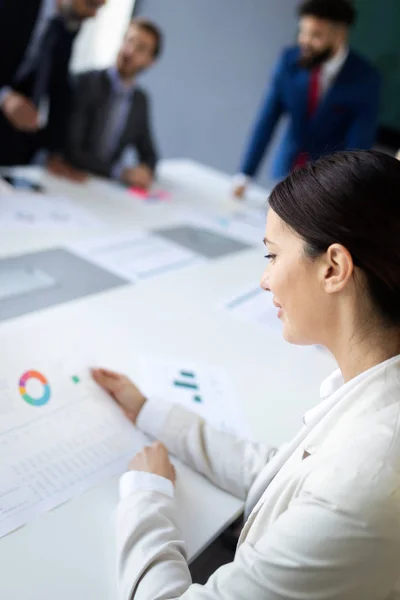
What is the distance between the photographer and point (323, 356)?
1377 mm

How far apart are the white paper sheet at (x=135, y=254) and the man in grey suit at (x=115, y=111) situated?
2.31 feet

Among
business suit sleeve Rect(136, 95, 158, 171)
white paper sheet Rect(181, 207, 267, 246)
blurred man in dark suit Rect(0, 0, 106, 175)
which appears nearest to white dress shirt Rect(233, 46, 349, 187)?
white paper sheet Rect(181, 207, 267, 246)

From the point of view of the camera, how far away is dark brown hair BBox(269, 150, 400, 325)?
26.0 inches

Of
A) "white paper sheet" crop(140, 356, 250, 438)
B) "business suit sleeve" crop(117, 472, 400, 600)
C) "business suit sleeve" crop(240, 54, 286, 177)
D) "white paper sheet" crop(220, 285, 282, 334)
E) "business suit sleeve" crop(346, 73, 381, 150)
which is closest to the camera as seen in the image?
"business suit sleeve" crop(117, 472, 400, 600)

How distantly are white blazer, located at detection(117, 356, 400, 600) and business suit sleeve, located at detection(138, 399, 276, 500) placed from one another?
135 millimetres

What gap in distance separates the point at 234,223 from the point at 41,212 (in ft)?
2.73

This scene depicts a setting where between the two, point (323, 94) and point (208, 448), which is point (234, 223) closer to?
point (323, 94)

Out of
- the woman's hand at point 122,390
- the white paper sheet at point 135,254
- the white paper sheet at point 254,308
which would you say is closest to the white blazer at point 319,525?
the woman's hand at point 122,390

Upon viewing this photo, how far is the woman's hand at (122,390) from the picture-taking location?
993mm

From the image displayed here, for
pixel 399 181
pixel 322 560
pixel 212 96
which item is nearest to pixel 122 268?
pixel 399 181

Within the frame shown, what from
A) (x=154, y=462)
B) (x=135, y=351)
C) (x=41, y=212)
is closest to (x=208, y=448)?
(x=154, y=462)

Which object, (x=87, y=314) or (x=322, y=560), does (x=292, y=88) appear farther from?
(x=322, y=560)

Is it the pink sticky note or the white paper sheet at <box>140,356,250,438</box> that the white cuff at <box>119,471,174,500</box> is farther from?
the pink sticky note

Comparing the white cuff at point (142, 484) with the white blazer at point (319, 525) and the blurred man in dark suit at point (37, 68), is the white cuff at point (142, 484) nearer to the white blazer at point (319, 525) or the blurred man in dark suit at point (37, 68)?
the white blazer at point (319, 525)
